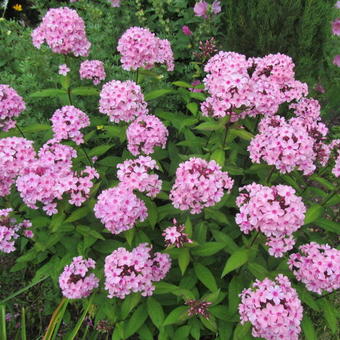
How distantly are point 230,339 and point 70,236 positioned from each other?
1650 millimetres

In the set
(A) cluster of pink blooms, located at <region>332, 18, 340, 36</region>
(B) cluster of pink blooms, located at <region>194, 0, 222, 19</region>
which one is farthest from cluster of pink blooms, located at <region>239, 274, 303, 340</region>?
(A) cluster of pink blooms, located at <region>332, 18, 340, 36</region>

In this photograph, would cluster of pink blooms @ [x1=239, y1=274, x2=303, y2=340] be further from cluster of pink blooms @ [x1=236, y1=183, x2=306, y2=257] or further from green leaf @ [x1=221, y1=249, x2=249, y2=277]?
cluster of pink blooms @ [x1=236, y1=183, x2=306, y2=257]

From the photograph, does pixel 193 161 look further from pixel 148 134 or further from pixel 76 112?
pixel 76 112

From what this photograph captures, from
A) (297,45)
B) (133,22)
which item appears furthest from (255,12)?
(133,22)

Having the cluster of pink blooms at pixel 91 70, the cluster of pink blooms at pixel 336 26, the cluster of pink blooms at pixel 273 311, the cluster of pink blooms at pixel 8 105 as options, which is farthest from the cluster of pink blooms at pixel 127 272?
the cluster of pink blooms at pixel 336 26

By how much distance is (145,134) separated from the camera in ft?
11.0

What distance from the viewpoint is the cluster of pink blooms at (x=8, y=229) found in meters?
3.13

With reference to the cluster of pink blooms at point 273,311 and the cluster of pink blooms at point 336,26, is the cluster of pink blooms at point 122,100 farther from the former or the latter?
the cluster of pink blooms at point 336,26

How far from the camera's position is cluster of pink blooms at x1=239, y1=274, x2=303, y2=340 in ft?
8.09

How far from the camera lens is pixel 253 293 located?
2.59m

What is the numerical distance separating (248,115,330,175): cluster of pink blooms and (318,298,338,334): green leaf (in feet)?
3.49

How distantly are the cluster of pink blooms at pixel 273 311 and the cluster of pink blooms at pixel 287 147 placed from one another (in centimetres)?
93

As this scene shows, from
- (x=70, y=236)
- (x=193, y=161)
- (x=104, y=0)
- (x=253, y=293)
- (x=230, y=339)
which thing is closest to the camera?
(x=253, y=293)

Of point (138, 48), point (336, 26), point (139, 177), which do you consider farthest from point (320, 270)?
point (336, 26)
